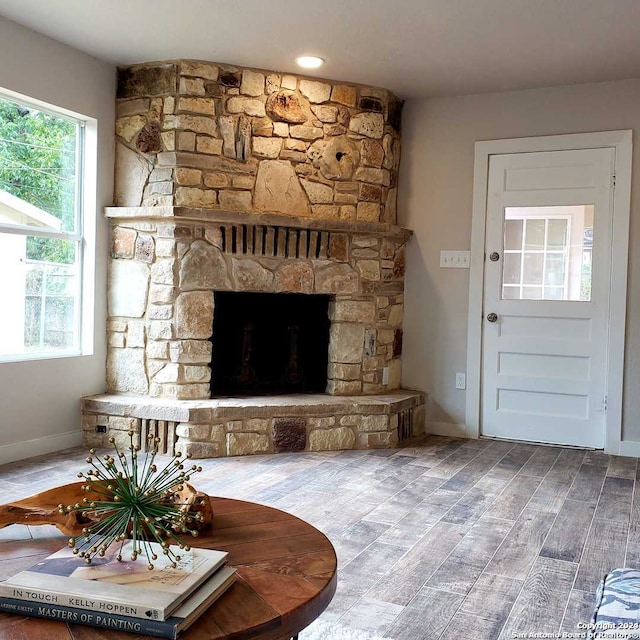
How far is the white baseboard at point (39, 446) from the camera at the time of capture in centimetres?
381

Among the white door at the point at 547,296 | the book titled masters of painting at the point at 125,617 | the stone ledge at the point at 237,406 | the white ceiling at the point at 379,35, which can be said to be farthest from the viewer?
the white door at the point at 547,296

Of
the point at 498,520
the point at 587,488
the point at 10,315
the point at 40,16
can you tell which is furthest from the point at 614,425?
the point at 40,16

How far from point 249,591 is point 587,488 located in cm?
280

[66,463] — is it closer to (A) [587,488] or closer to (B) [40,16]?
(B) [40,16]

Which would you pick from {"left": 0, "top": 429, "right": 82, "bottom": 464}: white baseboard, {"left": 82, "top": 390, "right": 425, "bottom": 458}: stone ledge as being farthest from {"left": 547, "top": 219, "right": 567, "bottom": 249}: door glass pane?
{"left": 0, "top": 429, "right": 82, "bottom": 464}: white baseboard

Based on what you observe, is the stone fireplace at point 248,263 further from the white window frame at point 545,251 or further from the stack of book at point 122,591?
the stack of book at point 122,591

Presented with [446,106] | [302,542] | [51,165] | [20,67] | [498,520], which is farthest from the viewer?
[446,106]

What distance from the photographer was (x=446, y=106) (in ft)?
15.8

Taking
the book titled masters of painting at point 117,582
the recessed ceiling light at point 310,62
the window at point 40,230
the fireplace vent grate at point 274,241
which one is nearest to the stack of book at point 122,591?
the book titled masters of painting at point 117,582

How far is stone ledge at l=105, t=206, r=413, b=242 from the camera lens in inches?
161

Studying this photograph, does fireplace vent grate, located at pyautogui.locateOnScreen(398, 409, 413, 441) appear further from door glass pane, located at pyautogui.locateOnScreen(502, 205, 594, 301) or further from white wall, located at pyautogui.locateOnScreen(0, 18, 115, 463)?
white wall, located at pyautogui.locateOnScreen(0, 18, 115, 463)

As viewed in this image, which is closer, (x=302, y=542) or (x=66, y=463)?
(x=302, y=542)

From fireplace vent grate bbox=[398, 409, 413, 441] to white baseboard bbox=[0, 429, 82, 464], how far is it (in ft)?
6.65

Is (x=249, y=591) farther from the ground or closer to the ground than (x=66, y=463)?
farther from the ground
